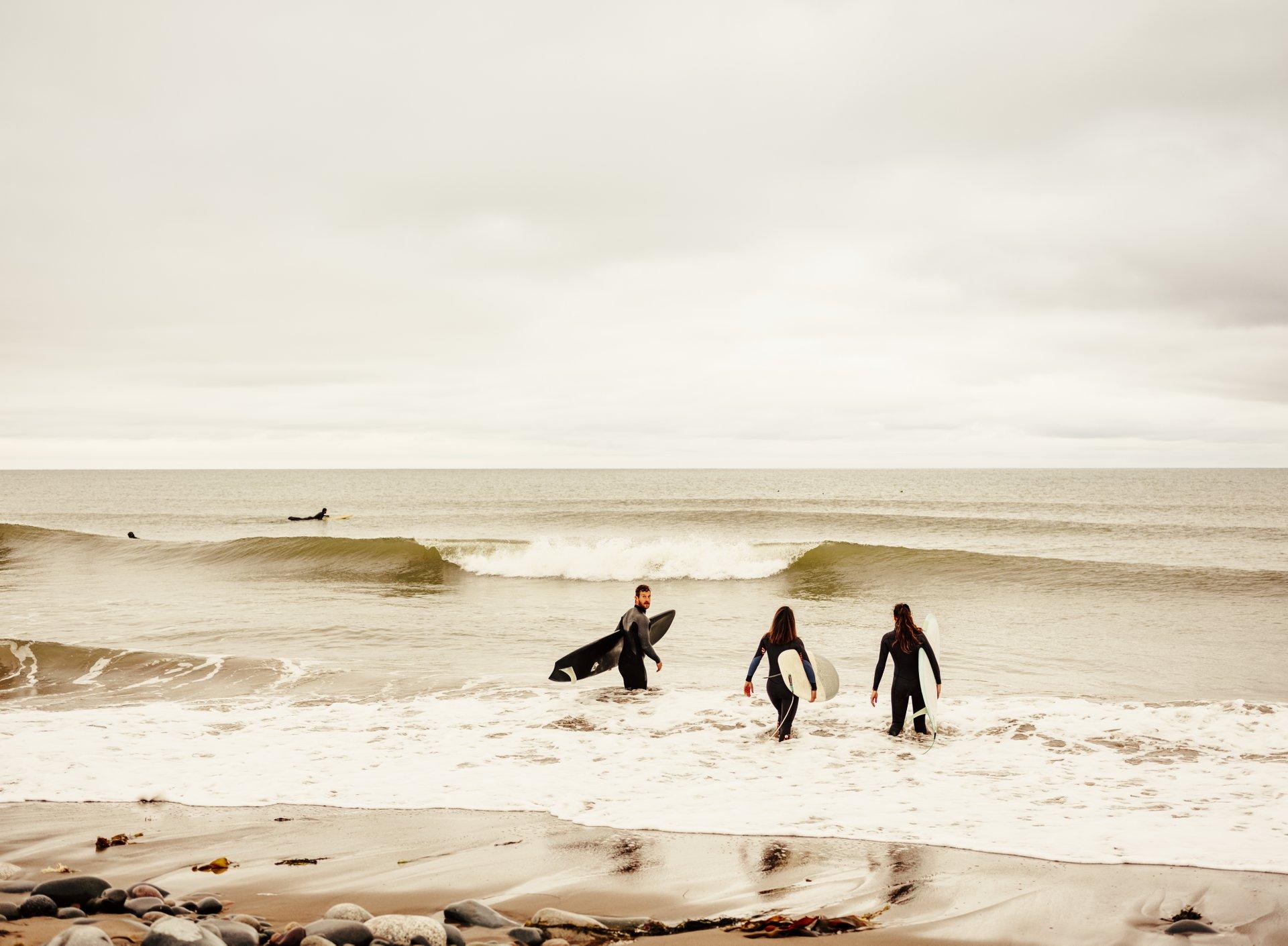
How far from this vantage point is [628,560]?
2688 centimetres

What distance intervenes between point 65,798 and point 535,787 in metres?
4.47

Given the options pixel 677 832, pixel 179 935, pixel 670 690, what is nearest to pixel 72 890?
pixel 179 935

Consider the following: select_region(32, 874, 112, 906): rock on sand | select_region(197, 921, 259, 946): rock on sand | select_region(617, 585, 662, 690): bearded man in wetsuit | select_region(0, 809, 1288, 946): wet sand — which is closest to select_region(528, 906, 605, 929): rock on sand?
select_region(0, 809, 1288, 946): wet sand

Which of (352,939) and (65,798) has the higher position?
(352,939)

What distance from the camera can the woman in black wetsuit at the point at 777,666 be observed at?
9695 mm

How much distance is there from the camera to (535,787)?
7.91 m

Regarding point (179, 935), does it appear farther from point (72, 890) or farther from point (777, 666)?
point (777, 666)

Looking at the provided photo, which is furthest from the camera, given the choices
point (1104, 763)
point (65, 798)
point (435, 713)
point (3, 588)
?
point (3, 588)

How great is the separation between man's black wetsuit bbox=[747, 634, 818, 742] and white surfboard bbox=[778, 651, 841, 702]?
44 mm

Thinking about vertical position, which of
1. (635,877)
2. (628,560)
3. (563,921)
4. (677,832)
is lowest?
(677,832)

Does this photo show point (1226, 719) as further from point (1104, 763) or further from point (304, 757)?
point (304, 757)

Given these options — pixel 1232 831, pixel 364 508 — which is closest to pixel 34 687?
pixel 1232 831

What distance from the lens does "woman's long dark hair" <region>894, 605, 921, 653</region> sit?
31.9ft

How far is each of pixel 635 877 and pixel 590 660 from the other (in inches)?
271
